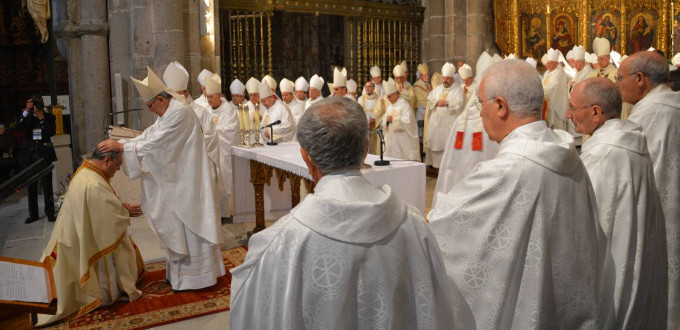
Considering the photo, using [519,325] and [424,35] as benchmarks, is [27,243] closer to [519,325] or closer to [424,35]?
[519,325]

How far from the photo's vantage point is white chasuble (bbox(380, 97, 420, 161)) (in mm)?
8969

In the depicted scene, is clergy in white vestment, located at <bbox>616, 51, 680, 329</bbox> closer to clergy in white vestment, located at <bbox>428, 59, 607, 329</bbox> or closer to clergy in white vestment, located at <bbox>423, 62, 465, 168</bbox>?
clergy in white vestment, located at <bbox>428, 59, 607, 329</bbox>

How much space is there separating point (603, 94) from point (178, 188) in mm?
3036

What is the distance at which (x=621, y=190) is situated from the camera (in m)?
2.53

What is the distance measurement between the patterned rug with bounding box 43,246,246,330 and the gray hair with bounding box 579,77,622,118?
283 cm

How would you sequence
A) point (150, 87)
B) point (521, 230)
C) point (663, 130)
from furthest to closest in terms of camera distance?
1. point (150, 87)
2. point (663, 130)
3. point (521, 230)

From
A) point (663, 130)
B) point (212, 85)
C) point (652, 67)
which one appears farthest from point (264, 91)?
point (663, 130)

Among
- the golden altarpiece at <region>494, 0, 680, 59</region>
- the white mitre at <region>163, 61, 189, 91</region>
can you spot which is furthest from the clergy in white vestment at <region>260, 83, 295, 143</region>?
the golden altarpiece at <region>494, 0, 680, 59</region>

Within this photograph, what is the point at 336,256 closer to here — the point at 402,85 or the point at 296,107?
the point at 296,107

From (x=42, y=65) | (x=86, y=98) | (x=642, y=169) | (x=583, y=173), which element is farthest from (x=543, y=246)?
(x=42, y=65)

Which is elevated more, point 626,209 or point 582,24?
point 582,24

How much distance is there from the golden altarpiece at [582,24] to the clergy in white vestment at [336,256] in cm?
1121

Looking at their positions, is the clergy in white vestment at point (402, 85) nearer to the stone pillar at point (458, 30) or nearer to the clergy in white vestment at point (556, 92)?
the stone pillar at point (458, 30)

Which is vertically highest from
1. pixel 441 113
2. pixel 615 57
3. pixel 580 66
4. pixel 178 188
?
pixel 615 57
